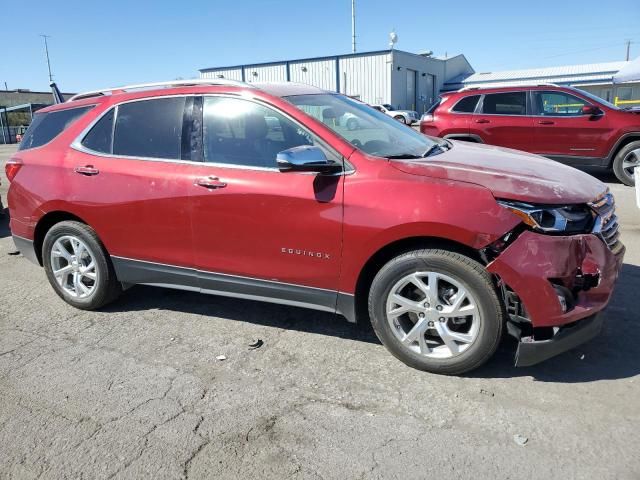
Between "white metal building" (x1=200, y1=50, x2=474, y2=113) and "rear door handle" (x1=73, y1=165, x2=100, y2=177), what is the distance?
121ft

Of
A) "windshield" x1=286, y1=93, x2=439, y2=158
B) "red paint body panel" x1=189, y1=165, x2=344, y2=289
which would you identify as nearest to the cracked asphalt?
"red paint body panel" x1=189, y1=165, x2=344, y2=289

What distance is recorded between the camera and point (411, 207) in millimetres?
2988

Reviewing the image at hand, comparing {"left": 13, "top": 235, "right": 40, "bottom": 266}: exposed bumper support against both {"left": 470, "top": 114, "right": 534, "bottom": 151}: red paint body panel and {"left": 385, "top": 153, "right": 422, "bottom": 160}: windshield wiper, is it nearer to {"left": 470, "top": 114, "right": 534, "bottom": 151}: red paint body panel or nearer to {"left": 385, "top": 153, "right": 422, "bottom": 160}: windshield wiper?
{"left": 385, "top": 153, "right": 422, "bottom": 160}: windshield wiper

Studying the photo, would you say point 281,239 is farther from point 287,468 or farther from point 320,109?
point 287,468

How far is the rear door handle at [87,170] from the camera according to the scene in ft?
13.3

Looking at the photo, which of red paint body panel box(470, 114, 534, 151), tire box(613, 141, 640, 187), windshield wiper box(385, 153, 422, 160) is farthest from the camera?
red paint body panel box(470, 114, 534, 151)

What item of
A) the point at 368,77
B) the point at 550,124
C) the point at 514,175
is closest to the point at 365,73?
the point at 368,77

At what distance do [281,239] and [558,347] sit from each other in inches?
70.4

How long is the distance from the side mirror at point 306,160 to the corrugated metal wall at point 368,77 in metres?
39.1

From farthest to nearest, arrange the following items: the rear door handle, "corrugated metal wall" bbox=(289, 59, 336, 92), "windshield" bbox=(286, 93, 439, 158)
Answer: "corrugated metal wall" bbox=(289, 59, 336, 92) < the rear door handle < "windshield" bbox=(286, 93, 439, 158)

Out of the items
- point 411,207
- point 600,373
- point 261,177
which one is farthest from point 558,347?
point 261,177

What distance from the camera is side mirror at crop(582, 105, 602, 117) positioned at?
9250mm

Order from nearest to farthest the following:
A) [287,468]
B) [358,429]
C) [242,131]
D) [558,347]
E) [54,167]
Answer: [287,468], [358,429], [558,347], [242,131], [54,167]

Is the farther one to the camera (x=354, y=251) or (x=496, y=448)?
(x=354, y=251)
